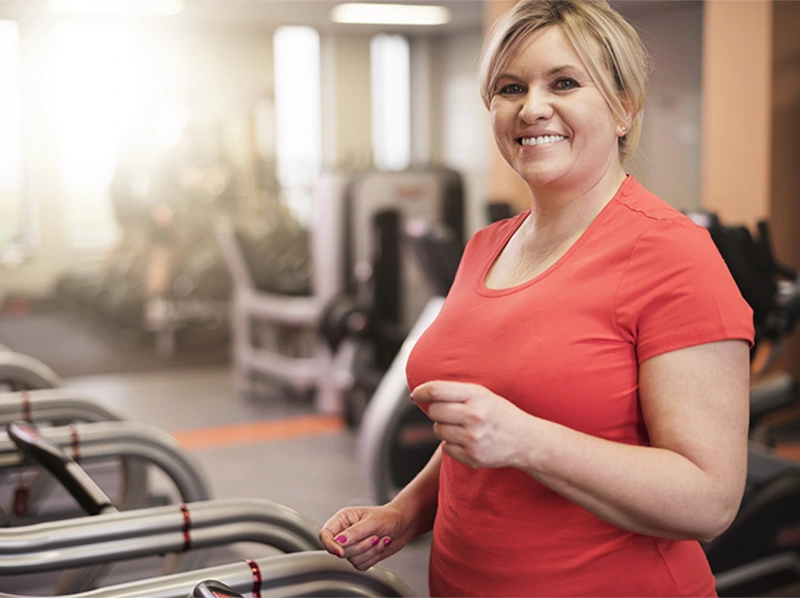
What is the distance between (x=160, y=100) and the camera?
859 centimetres

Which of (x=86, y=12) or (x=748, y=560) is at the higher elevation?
(x=86, y=12)

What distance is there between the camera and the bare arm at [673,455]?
0.88 meters

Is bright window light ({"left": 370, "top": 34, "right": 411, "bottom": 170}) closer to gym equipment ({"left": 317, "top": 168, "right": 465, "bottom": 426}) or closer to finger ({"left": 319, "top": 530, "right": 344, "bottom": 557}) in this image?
gym equipment ({"left": 317, "top": 168, "right": 465, "bottom": 426})

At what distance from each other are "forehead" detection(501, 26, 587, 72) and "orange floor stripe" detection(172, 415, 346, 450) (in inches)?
148

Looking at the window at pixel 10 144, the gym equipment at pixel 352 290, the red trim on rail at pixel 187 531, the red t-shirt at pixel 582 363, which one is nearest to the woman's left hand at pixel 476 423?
the red t-shirt at pixel 582 363

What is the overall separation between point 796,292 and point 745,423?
1.84m

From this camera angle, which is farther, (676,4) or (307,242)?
(307,242)

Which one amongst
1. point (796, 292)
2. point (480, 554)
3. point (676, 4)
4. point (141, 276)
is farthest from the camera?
point (141, 276)

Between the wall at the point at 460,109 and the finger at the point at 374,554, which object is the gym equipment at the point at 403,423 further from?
the wall at the point at 460,109

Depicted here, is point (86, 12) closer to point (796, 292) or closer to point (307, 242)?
point (307, 242)

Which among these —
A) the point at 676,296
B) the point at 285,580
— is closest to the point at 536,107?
the point at 676,296

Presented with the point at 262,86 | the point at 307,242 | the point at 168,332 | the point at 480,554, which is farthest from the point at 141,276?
the point at 480,554

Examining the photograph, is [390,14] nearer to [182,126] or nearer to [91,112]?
[182,126]

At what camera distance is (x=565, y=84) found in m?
1.00
